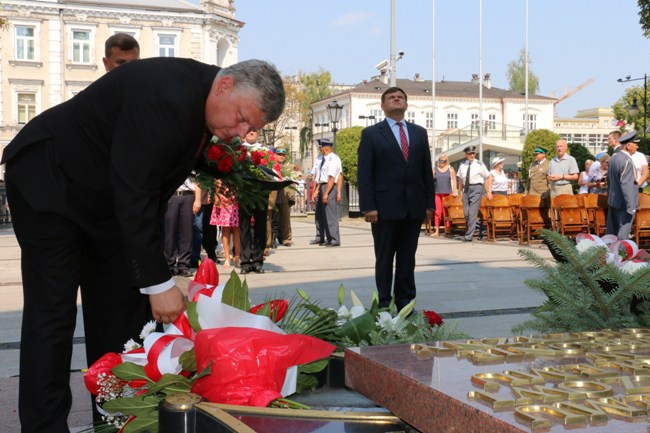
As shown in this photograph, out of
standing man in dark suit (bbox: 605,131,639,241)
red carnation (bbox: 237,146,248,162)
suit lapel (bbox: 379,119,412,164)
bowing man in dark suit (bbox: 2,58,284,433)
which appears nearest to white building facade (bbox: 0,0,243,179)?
standing man in dark suit (bbox: 605,131,639,241)

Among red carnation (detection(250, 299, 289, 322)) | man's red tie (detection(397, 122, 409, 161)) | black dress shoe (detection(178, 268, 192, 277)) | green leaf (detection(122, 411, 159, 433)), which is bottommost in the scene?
black dress shoe (detection(178, 268, 192, 277))

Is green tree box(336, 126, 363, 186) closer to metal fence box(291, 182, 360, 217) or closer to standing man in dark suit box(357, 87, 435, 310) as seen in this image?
metal fence box(291, 182, 360, 217)

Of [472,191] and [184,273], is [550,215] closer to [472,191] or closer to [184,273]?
[472,191]

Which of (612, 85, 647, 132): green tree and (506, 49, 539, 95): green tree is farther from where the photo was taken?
(506, 49, 539, 95): green tree

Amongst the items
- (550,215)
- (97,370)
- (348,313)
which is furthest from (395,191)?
(550,215)

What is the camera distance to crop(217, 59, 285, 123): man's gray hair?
8.63ft

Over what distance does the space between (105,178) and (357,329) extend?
108cm

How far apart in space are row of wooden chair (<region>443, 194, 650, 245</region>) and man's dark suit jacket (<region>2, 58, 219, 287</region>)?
11243 mm

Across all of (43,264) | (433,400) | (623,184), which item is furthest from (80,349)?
(623,184)

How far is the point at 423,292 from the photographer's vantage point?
331 inches

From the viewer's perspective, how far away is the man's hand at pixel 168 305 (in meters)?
2.73

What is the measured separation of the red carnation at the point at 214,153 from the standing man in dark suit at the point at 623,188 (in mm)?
9497

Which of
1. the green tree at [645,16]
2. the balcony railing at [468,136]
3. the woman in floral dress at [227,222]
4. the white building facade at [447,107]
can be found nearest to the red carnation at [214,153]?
the woman in floral dress at [227,222]

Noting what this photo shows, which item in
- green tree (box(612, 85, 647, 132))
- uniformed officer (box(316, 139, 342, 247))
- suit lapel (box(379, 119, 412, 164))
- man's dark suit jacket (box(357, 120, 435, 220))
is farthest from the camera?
green tree (box(612, 85, 647, 132))
